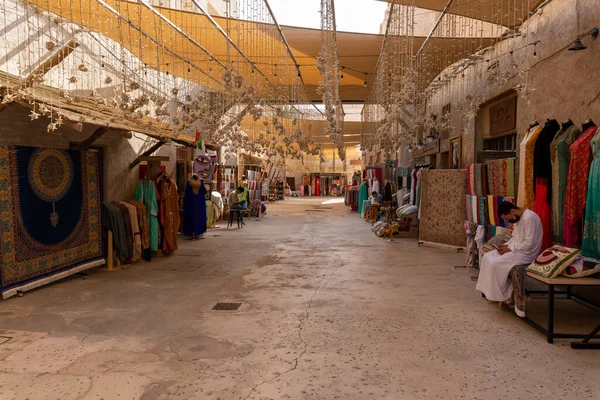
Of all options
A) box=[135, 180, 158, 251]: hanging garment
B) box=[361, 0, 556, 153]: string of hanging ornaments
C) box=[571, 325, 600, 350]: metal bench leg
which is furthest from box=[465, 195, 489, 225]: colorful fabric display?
box=[135, 180, 158, 251]: hanging garment

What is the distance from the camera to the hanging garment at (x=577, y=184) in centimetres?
398

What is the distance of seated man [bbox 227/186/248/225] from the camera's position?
11805 millimetres

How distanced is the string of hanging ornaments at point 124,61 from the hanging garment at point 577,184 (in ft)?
13.5

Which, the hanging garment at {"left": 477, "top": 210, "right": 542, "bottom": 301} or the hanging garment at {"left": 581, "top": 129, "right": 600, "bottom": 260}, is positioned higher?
the hanging garment at {"left": 581, "top": 129, "right": 600, "bottom": 260}

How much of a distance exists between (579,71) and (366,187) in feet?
37.7

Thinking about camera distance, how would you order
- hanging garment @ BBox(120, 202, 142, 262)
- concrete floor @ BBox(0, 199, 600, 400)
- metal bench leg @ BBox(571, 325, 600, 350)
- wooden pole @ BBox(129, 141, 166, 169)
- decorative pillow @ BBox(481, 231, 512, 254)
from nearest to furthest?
concrete floor @ BBox(0, 199, 600, 400)
metal bench leg @ BBox(571, 325, 600, 350)
decorative pillow @ BBox(481, 231, 512, 254)
hanging garment @ BBox(120, 202, 142, 262)
wooden pole @ BBox(129, 141, 166, 169)

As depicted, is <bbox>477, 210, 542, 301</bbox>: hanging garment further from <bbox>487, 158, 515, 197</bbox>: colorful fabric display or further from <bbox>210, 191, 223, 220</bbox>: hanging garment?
<bbox>210, 191, 223, 220</bbox>: hanging garment

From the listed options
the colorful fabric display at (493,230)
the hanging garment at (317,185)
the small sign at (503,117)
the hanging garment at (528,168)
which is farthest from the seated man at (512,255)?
the hanging garment at (317,185)

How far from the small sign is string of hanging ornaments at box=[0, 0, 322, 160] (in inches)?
160

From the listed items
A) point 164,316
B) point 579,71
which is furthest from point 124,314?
point 579,71

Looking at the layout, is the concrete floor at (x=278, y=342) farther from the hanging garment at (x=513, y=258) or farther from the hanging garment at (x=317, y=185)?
the hanging garment at (x=317, y=185)

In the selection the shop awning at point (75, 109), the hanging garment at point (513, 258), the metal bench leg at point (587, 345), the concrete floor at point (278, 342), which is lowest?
the concrete floor at point (278, 342)

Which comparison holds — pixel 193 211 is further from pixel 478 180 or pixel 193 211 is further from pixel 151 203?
pixel 478 180

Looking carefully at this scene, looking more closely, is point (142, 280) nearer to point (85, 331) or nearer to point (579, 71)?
point (85, 331)
